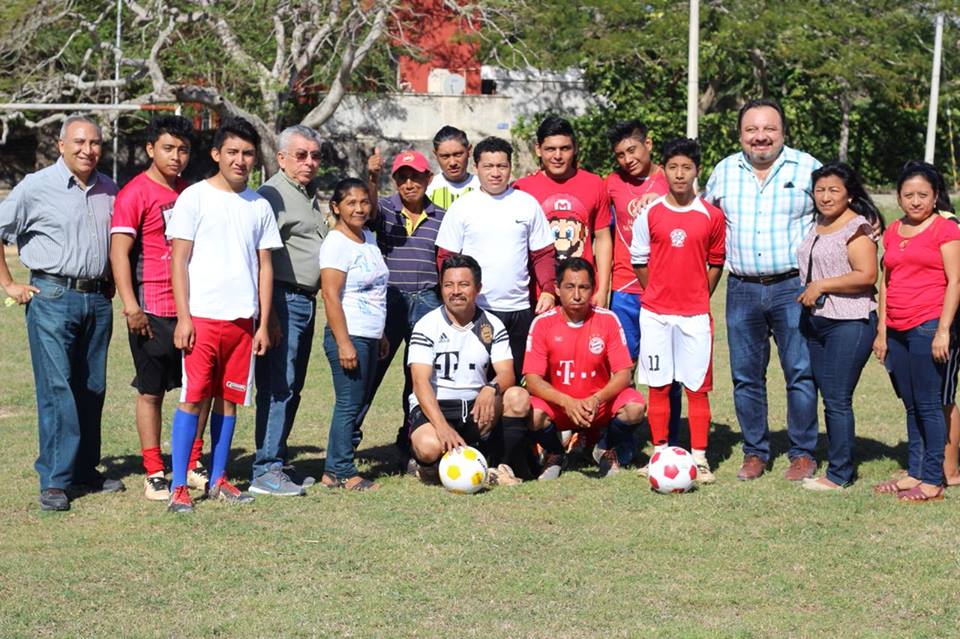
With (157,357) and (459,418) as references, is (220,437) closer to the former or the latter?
(157,357)

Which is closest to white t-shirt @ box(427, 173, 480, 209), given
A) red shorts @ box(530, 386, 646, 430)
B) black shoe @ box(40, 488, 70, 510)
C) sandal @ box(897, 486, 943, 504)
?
red shorts @ box(530, 386, 646, 430)

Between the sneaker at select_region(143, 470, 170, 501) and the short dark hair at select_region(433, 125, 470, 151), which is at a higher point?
the short dark hair at select_region(433, 125, 470, 151)

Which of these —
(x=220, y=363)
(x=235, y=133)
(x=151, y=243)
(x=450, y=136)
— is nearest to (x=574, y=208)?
(x=450, y=136)

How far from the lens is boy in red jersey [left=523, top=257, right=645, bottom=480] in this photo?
24.5ft

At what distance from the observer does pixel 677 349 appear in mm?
7586

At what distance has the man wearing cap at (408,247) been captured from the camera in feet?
25.0

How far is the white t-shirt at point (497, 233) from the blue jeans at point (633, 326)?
86 cm

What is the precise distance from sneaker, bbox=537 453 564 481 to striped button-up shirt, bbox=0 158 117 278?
2777mm

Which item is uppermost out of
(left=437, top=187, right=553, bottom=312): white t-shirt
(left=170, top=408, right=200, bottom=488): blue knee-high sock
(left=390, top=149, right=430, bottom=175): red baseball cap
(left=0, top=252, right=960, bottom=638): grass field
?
(left=390, top=149, right=430, bottom=175): red baseball cap

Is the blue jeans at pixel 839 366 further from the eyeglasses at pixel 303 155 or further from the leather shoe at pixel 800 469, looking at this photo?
the eyeglasses at pixel 303 155

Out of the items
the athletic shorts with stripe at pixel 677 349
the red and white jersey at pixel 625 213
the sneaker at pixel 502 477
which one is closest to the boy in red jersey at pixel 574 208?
the red and white jersey at pixel 625 213

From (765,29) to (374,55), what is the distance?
8964 mm

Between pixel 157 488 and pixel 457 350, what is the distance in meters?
1.85

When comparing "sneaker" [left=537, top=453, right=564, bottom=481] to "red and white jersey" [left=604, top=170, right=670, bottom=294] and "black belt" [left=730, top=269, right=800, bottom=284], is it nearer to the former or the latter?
"red and white jersey" [left=604, top=170, right=670, bottom=294]
